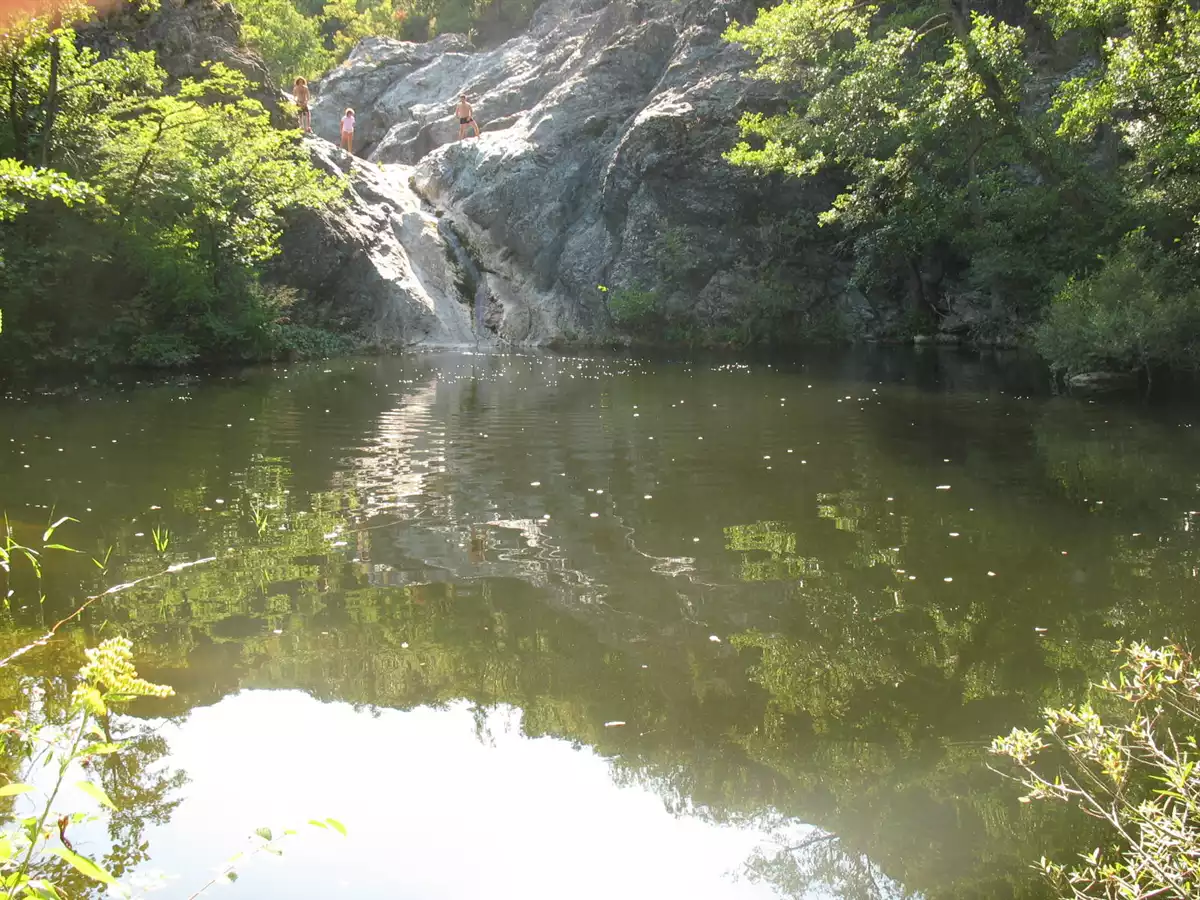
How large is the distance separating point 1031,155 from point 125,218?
21392 millimetres

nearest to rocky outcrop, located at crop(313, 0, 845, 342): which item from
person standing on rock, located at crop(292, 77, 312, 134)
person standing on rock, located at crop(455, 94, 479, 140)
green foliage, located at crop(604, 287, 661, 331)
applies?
green foliage, located at crop(604, 287, 661, 331)

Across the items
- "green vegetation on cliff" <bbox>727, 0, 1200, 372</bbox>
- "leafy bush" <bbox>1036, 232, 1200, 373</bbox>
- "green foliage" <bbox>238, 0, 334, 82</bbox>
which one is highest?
"green foliage" <bbox>238, 0, 334, 82</bbox>

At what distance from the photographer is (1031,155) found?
70.7 ft

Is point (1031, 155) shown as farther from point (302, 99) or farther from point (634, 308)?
point (302, 99)

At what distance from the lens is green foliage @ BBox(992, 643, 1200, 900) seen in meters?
2.64

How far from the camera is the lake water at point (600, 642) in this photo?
3916mm

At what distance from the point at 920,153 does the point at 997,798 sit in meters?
22.6

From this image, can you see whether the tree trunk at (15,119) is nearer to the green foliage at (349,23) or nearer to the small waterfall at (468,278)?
the small waterfall at (468,278)

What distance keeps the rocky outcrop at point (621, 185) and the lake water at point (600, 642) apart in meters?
25.7

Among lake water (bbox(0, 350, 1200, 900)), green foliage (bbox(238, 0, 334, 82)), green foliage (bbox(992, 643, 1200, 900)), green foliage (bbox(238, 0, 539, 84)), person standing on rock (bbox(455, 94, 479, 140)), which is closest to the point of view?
green foliage (bbox(992, 643, 1200, 900))

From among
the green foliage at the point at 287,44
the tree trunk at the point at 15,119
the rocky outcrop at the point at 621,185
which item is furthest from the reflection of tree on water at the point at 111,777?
the green foliage at the point at 287,44

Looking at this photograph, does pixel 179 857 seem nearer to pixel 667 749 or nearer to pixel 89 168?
pixel 667 749

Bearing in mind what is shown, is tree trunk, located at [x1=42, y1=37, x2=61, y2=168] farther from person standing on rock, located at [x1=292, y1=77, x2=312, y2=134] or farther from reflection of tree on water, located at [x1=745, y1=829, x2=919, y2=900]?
reflection of tree on water, located at [x1=745, y1=829, x2=919, y2=900]

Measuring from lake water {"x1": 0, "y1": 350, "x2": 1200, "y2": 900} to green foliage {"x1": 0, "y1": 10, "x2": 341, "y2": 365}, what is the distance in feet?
33.8
